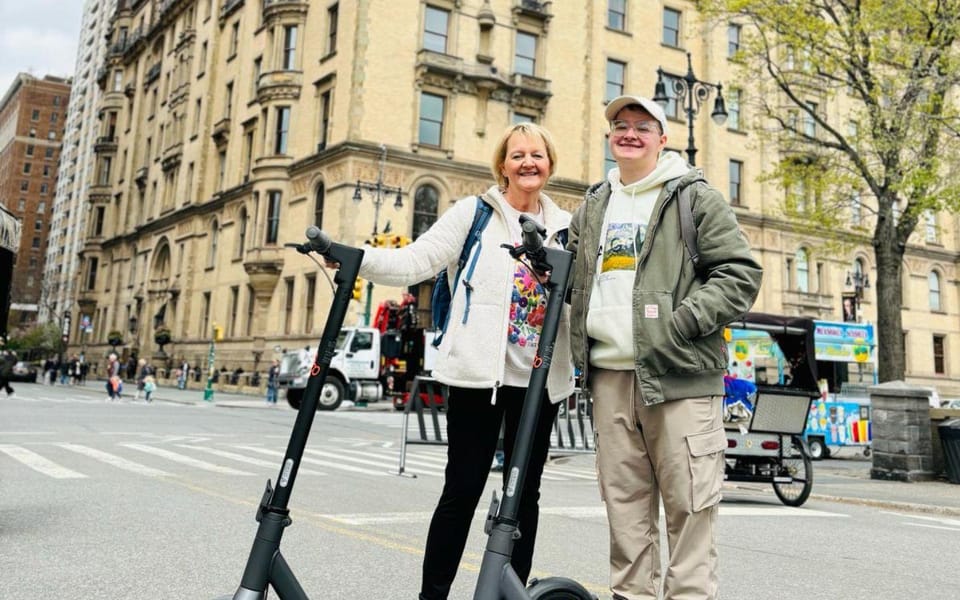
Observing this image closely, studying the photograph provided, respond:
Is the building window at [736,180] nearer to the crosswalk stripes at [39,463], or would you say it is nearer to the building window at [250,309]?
the building window at [250,309]

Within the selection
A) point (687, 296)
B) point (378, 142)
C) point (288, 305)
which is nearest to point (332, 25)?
point (378, 142)

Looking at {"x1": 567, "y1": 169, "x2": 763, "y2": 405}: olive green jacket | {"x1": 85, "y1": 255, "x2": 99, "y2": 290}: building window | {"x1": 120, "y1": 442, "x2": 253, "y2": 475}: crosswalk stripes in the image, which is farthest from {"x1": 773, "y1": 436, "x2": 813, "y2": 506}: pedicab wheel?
{"x1": 85, "y1": 255, "x2": 99, "y2": 290}: building window

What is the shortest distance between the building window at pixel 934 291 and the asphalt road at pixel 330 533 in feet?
144

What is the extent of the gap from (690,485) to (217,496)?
5762 millimetres

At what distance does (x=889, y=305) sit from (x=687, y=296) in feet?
49.5

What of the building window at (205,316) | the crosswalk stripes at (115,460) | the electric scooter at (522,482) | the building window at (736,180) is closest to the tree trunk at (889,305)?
the crosswalk stripes at (115,460)

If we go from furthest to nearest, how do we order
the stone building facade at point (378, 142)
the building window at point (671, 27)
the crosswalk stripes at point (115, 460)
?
the building window at point (671, 27) → the stone building facade at point (378, 142) → the crosswalk stripes at point (115, 460)

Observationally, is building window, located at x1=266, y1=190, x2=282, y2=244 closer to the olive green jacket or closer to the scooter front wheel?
the olive green jacket

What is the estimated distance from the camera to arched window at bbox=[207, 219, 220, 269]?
1734 inches

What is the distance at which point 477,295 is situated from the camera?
342 centimetres

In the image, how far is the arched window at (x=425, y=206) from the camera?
114ft

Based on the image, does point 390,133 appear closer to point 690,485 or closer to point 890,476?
point 890,476

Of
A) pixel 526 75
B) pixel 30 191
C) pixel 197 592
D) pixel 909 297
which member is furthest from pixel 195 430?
pixel 30 191

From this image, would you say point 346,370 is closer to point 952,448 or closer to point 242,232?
point 242,232
